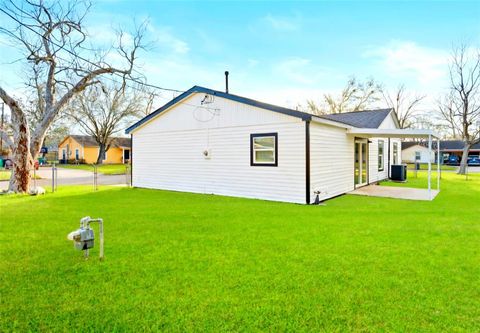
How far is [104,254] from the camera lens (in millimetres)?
4254

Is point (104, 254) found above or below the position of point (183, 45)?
below

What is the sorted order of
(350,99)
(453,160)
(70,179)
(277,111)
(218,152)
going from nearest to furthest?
(277,111) < (218,152) < (70,179) < (350,99) < (453,160)

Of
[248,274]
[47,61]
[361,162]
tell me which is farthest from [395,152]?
[47,61]

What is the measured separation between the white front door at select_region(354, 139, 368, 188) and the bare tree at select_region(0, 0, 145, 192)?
32.4 ft

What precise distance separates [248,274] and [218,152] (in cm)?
709

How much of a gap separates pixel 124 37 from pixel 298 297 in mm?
13557

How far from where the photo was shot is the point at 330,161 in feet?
31.6

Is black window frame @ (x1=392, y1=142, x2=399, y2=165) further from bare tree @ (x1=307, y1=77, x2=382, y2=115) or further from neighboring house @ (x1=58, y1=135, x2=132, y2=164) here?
neighboring house @ (x1=58, y1=135, x2=132, y2=164)

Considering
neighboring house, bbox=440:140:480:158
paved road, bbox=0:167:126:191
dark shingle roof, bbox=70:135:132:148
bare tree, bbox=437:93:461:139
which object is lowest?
paved road, bbox=0:167:126:191

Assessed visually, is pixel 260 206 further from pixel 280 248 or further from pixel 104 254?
pixel 104 254

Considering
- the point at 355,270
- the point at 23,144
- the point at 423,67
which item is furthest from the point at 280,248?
the point at 423,67

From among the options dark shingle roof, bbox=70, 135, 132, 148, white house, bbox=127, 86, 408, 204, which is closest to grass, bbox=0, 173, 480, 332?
white house, bbox=127, 86, 408, 204

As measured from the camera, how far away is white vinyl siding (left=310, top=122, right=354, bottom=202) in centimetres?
863

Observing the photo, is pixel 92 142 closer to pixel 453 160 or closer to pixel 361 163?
pixel 361 163
